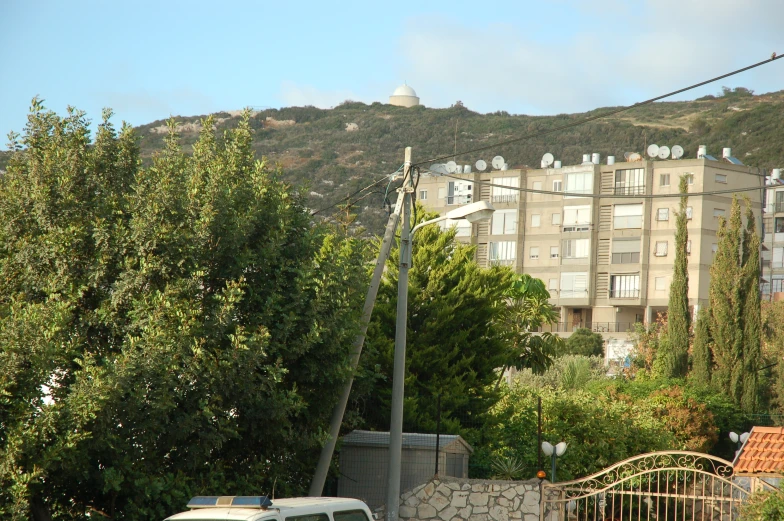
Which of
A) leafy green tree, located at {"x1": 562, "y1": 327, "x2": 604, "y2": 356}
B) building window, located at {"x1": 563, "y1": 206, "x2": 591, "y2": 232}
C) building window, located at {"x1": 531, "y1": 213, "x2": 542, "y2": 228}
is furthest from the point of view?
building window, located at {"x1": 531, "y1": 213, "x2": 542, "y2": 228}

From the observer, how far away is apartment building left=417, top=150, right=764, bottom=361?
229 ft

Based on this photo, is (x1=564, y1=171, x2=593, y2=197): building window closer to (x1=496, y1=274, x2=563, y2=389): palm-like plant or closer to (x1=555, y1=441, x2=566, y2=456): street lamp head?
(x1=496, y1=274, x2=563, y2=389): palm-like plant

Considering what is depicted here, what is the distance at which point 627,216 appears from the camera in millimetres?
73125

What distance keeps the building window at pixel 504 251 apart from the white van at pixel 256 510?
6864 centimetres

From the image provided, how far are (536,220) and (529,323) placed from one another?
1804 inches

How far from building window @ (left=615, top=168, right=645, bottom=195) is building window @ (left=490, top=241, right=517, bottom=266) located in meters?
10.3

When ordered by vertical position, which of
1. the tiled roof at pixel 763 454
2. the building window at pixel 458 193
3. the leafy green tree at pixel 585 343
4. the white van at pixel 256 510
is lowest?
the leafy green tree at pixel 585 343

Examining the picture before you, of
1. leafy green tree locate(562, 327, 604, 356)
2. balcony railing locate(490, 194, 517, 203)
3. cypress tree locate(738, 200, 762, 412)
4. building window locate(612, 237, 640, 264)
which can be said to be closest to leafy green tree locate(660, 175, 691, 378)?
cypress tree locate(738, 200, 762, 412)

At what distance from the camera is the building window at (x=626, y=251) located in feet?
239

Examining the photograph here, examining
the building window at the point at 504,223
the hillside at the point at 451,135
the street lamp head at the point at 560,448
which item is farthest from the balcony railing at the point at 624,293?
the street lamp head at the point at 560,448

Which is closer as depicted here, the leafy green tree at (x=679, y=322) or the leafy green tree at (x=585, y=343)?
the leafy green tree at (x=679, y=322)

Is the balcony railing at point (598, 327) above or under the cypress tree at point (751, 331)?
under

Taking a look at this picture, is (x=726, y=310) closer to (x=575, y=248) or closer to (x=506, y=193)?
(x=575, y=248)

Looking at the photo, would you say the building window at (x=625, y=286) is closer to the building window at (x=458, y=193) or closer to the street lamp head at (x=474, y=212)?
the building window at (x=458, y=193)
